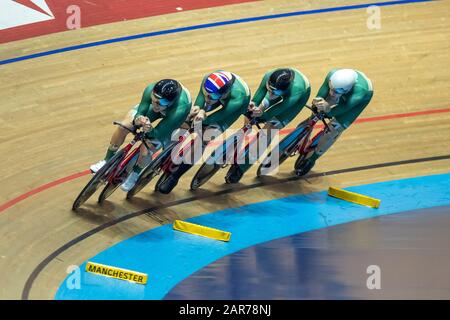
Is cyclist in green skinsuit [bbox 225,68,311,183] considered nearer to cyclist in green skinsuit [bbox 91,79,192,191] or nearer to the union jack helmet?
the union jack helmet

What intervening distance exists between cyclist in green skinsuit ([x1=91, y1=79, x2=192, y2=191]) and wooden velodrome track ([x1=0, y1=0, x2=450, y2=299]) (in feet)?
1.64

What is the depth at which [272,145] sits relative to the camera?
38.5ft

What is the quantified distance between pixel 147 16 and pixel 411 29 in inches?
122

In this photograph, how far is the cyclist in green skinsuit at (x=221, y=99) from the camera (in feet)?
34.8

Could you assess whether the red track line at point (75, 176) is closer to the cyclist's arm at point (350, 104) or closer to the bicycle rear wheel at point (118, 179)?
the bicycle rear wheel at point (118, 179)

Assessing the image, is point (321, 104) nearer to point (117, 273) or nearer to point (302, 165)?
point (302, 165)

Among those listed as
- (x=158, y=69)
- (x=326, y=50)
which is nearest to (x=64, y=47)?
(x=158, y=69)

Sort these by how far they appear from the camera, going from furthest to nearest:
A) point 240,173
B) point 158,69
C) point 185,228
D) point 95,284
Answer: point 158,69, point 240,173, point 185,228, point 95,284

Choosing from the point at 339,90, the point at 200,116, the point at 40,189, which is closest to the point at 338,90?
the point at 339,90

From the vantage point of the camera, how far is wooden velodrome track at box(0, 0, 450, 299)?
10.5 metres

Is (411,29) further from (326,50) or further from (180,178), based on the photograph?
(180,178)

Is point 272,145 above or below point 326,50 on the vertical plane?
below

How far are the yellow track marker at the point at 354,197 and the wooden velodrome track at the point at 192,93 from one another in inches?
8.5

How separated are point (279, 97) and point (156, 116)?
1187mm
